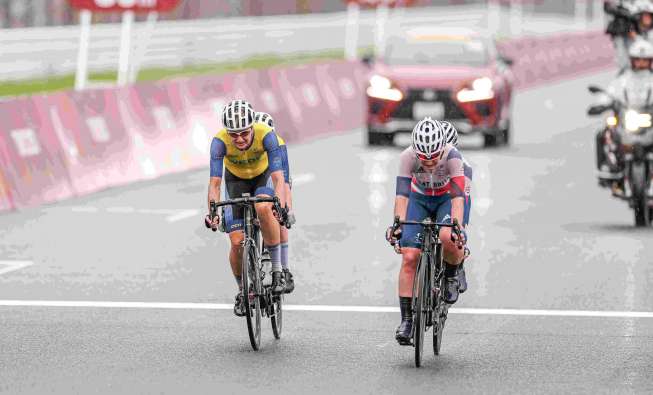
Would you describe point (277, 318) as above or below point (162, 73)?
above

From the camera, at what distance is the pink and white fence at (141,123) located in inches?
734

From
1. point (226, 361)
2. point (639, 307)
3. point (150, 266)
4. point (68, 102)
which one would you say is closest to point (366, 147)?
point (68, 102)

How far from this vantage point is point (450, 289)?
34.4 feet

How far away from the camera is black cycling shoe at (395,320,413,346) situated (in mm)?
9992

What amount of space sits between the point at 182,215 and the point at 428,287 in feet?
26.8

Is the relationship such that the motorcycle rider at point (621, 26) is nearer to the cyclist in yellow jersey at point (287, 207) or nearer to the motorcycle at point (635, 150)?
the motorcycle at point (635, 150)

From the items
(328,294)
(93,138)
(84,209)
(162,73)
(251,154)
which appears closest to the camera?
(251,154)

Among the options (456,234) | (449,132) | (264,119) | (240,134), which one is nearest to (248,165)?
(264,119)

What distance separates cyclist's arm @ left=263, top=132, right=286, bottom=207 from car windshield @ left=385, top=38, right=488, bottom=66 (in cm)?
1559

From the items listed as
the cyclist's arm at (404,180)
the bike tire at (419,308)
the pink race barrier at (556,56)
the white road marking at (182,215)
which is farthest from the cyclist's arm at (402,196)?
the pink race barrier at (556,56)

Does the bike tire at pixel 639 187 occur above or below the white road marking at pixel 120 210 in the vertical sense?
above

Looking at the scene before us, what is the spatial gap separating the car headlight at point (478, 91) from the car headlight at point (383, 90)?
92 centimetres

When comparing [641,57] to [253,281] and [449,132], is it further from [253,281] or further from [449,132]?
[253,281]

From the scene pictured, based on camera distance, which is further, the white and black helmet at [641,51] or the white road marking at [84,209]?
the white road marking at [84,209]
